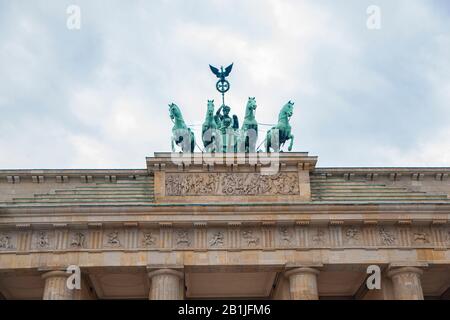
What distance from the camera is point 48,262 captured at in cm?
2272

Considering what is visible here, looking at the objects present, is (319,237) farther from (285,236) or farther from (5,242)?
(5,242)

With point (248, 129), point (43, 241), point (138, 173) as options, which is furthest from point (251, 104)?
point (43, 241)

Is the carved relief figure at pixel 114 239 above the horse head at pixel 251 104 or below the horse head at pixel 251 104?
below

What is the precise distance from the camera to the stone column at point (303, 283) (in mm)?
22505

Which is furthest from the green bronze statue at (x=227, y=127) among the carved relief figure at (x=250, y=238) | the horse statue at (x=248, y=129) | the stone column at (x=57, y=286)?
the stone column at (x=57, y=286)

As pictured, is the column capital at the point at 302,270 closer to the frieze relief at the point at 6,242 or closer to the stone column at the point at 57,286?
the stone column at the point at 57,286

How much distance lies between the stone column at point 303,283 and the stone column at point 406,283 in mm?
2756

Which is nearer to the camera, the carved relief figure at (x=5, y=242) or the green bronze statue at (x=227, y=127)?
the carved relief figure at (x=5, y=242)

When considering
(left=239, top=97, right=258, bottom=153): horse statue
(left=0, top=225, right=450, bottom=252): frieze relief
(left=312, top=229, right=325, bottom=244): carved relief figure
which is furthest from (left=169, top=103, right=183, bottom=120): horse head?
(left=312, top=229, right=325, bottom=244): carved relief figure

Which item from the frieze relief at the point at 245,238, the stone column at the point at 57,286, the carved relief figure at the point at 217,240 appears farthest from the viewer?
the carved relief figure at the point at 217,240

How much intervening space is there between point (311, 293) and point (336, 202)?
11.1ft
